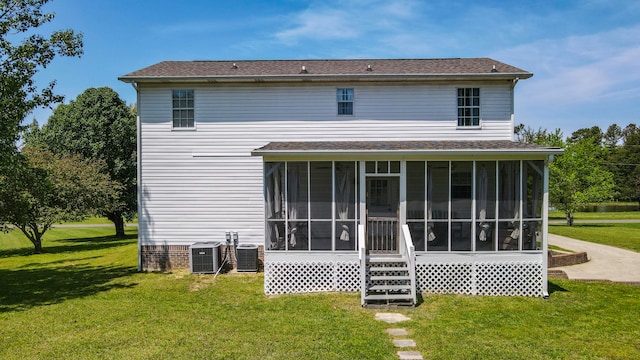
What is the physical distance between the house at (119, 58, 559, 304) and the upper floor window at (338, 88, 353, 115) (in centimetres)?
3

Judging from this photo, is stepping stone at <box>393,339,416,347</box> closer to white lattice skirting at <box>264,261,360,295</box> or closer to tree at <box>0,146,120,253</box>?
white lattice skirting at <box>264,261,360,295</box>

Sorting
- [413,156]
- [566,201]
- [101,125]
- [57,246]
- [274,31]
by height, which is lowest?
[57,246]

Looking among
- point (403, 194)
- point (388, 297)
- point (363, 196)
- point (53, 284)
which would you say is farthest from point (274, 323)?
point (53, 284)

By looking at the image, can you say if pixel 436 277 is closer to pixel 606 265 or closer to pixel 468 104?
pixel 468 104

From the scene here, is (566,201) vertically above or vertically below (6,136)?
below

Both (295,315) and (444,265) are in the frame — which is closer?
(295,315)

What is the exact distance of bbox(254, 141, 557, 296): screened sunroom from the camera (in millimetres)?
10555

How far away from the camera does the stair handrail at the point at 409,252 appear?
31.6ft

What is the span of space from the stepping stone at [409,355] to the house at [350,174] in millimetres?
2687

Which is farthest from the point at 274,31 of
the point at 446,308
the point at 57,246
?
the point at 57,246

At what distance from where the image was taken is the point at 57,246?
23.1m

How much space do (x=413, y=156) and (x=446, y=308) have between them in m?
3.92

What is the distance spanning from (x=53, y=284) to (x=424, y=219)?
1136 centimetres

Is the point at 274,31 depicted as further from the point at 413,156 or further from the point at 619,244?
the point at 619,244
